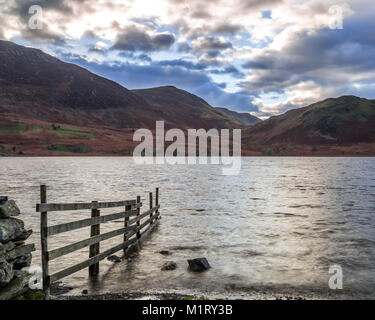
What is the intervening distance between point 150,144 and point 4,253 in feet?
602

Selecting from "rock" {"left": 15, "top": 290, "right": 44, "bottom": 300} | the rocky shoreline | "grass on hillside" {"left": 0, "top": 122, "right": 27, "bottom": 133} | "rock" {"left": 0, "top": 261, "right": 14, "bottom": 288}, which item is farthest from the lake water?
"grass on hillside" {"left": 0, "top": 122, "right": 27, "bottom": 133}

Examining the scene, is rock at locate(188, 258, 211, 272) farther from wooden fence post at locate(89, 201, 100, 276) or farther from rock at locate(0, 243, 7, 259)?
rock at locate(0, 243, 7, 259)

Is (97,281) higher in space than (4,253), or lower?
lower

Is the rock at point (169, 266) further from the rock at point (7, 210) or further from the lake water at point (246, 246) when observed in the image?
the rock at point (7, 210)

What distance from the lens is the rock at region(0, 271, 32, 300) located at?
7.95 metres

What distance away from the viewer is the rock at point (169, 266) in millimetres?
13300

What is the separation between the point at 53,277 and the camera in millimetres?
9641

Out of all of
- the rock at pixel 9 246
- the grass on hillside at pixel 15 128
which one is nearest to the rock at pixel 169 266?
the rock at pixel 9 246

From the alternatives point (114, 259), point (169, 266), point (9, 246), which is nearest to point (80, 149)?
point (114, 259)

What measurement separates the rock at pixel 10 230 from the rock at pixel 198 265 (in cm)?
652
